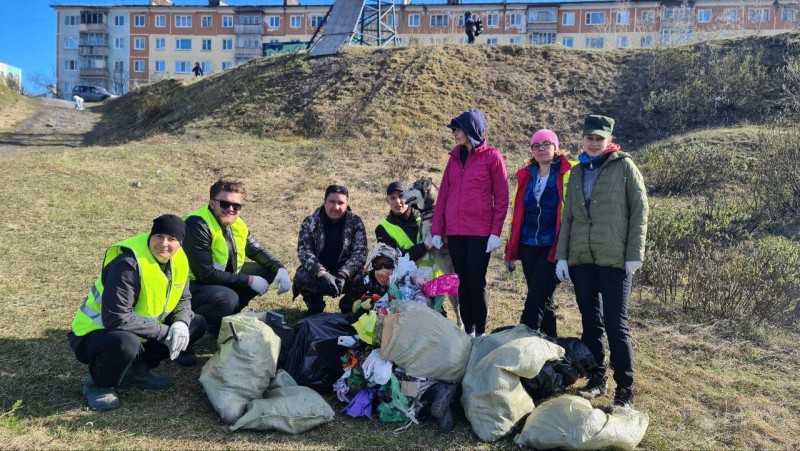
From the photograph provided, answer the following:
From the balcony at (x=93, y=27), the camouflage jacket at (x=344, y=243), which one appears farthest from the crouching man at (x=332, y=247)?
the balcony at (x=93, y=27)

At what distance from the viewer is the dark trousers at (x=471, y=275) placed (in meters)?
3.84

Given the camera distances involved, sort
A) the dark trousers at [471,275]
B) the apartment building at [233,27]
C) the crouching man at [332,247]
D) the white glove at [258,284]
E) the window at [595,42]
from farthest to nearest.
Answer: the apartment building at [233,27]
the window at [595,42]
the crouching man at [332,247]
the white glove at [258,284]
the dark trousers at [471,275]

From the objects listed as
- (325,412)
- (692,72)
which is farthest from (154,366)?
(692,72)

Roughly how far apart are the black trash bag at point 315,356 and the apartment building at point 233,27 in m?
42.3

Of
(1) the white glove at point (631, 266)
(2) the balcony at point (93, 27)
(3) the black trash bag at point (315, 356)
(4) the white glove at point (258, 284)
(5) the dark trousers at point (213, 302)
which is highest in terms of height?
(2) the balcony at point (93, 27)

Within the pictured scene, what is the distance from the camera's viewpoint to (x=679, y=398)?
3361 millimetres

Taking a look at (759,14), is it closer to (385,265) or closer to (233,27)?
(233,27)

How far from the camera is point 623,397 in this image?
314cm

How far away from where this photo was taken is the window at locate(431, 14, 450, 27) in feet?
149

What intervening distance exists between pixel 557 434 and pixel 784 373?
7.16 feet

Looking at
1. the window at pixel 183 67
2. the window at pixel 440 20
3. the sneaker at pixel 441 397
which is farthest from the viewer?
the window at pixel 183 67

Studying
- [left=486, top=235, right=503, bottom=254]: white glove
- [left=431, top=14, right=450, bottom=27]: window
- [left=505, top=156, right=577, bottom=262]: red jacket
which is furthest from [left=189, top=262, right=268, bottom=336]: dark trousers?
[left=431, top=14, right=450, bottom=27]: window

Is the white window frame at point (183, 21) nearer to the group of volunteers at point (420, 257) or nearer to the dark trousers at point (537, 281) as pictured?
the group of volunteers at point (420, 257)

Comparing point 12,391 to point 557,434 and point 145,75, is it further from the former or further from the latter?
point 145,75
